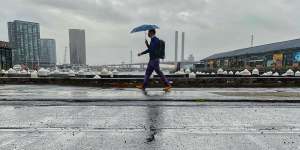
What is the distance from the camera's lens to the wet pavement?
137 inches

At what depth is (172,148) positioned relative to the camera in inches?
130

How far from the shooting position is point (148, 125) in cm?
446

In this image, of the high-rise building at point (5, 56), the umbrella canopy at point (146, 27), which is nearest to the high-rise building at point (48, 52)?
the high-rise building at point (5, 56)

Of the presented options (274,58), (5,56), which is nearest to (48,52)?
(5,56)

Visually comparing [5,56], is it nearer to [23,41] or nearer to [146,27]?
[23,41]

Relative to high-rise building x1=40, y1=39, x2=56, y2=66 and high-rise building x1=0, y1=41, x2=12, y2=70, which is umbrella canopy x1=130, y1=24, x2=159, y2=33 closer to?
high-rise building x1=0, y1=41, x2=12, y2=70

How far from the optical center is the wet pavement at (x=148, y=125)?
348cm

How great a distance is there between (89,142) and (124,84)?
7651 mm

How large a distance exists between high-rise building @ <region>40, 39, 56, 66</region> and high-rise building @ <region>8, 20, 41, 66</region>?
2469mm

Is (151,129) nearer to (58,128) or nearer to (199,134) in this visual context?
(199,134)

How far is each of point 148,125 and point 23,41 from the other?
121052 mm

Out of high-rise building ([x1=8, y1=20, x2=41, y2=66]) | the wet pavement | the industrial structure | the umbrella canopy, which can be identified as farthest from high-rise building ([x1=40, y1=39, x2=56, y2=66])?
the wet pavement

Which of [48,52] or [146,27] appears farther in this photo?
[48,52]

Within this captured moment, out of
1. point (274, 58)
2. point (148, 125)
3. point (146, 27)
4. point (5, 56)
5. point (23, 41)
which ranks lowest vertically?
point (148, 125)
